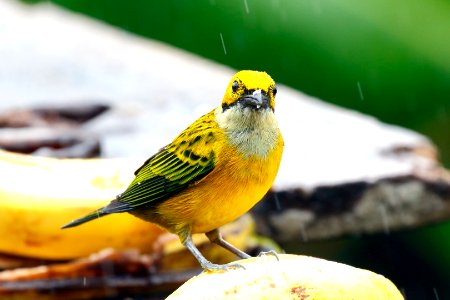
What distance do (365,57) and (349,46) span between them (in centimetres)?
6

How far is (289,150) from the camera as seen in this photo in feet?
9.50

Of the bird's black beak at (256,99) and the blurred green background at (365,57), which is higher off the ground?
the blurred green background at (365,57)

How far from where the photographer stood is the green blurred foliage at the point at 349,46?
127 inches

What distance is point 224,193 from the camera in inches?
60.3

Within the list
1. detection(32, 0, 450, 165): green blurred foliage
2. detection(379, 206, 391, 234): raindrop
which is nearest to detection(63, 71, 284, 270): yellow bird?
detection(379, 206, 391, 234): raindrop

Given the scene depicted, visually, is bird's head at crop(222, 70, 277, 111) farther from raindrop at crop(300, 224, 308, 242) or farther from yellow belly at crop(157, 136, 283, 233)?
raindrop at crop(300, 224, 308, 242)

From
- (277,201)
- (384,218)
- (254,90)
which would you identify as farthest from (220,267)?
(384,218)

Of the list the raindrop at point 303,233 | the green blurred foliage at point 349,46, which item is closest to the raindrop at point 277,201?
the raindrop at point 303,233

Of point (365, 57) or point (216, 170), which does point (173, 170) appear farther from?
A: point (365, 57)

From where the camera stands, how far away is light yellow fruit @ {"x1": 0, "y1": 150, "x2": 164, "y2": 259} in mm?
1939

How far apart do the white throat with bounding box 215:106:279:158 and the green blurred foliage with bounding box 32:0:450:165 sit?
1.63 meters

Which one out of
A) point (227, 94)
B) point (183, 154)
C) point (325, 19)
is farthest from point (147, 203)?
point (325, 19)

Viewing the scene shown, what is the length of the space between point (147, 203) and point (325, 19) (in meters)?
1.70

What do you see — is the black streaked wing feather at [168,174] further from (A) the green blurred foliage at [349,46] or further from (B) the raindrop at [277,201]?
(A) the green blurred foliage at [349,46]
